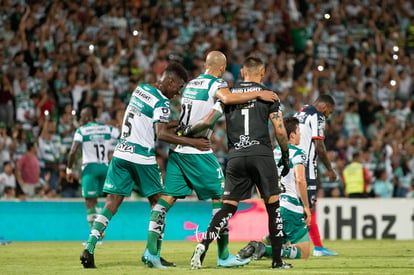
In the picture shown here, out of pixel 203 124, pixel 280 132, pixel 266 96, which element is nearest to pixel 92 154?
pixel 203 124

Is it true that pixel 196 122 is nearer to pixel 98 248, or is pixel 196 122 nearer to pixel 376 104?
pixel 98 248

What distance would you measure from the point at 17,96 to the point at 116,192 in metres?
11.4

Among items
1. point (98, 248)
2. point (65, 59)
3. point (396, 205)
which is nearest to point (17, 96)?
→ point (65, 59)

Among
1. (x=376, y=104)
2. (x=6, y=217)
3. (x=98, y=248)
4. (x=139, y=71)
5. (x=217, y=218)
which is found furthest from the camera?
(x=376, y=104)

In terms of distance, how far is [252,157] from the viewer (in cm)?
1062

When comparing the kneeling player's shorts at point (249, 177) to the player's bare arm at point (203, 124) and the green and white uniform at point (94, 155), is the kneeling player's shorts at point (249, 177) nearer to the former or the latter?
the player's bare arm at point (203, 124)

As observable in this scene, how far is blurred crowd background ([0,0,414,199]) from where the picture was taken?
2152cm

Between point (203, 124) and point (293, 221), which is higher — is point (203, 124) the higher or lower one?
the higher one

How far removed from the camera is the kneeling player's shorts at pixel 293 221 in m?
12.9

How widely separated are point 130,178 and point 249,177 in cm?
164

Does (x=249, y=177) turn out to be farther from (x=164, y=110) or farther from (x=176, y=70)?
(x=176, y=70)

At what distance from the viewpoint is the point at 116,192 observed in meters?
11.2

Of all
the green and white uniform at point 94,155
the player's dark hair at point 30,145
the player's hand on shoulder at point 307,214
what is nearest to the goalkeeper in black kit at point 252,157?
the player's hand on shoulder at point 307,214

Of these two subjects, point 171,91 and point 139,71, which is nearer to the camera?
point 171,91
